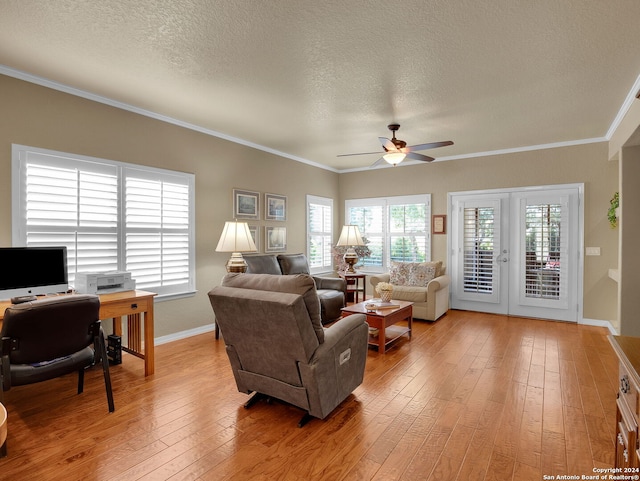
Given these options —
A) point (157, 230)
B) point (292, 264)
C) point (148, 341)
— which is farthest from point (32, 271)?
point (292, 264)

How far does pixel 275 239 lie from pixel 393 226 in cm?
241

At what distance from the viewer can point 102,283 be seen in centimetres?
318

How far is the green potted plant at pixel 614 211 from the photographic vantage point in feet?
15.1

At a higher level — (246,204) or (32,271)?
(246,204)

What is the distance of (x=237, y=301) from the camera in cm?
236

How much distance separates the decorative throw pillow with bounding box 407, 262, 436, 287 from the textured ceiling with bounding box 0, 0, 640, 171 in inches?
91.2

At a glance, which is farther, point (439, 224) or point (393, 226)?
point (393, 226)

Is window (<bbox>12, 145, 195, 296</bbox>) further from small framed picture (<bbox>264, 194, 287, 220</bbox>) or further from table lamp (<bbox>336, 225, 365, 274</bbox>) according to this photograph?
table lamp (<bbox>336, 225, 365, 274</bbox>)

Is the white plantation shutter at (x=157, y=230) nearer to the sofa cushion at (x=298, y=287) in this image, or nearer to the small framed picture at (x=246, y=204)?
the small framed picture at (x=246, y=204)

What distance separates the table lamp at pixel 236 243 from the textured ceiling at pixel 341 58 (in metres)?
1.33

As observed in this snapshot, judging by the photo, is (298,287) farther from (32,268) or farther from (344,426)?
(32,268)

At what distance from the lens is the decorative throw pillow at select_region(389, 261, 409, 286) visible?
5816mm

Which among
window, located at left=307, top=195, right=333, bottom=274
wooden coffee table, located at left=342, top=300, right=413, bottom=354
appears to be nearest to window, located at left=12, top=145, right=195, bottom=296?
wooden coffee table, located at left=342, top=300, right=413, bottom=354

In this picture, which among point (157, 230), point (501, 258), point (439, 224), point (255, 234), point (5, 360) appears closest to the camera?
point (5, 360)
